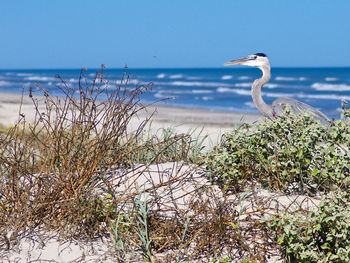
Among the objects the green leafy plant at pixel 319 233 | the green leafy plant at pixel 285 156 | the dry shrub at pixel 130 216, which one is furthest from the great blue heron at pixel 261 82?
the green leafy plant at pixel 319 233

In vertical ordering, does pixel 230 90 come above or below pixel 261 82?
below

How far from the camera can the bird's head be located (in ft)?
25.1

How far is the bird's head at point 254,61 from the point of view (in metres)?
7.65

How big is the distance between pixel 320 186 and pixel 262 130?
61cm

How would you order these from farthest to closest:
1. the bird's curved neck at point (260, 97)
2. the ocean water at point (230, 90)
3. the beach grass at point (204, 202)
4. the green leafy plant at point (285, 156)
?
1. the ocean water at point (230, 90)
2. the bird's curved neck at point (260, 97)
3. the green leafy plant at point (285, 156)
4. the beach grass at point (204, 202)

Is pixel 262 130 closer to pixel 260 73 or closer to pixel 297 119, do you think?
pixel 297 119

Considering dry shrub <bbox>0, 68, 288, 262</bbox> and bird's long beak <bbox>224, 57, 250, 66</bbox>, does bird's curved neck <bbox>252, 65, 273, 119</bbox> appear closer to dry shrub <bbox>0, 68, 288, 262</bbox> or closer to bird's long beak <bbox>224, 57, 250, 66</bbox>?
bird's long beak <bbox>224, 57, 250, 66</bbox>

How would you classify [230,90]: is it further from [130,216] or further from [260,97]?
[130,216]

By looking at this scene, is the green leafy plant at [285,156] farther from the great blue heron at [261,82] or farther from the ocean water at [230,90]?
the great blue heron at [261,82]

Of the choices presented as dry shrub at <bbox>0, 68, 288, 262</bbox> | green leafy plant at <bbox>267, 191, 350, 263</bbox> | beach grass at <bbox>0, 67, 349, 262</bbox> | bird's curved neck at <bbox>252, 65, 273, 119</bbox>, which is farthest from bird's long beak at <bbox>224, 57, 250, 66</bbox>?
green leafy plant at <bbox>267, 191, 350, 263</bbox>

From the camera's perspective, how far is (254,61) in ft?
25.4

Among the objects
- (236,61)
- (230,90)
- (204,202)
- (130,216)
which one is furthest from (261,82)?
(230,90)

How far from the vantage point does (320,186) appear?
3.55 metres

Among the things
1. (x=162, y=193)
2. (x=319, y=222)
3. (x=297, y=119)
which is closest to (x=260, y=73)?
(x=297, y=119)
